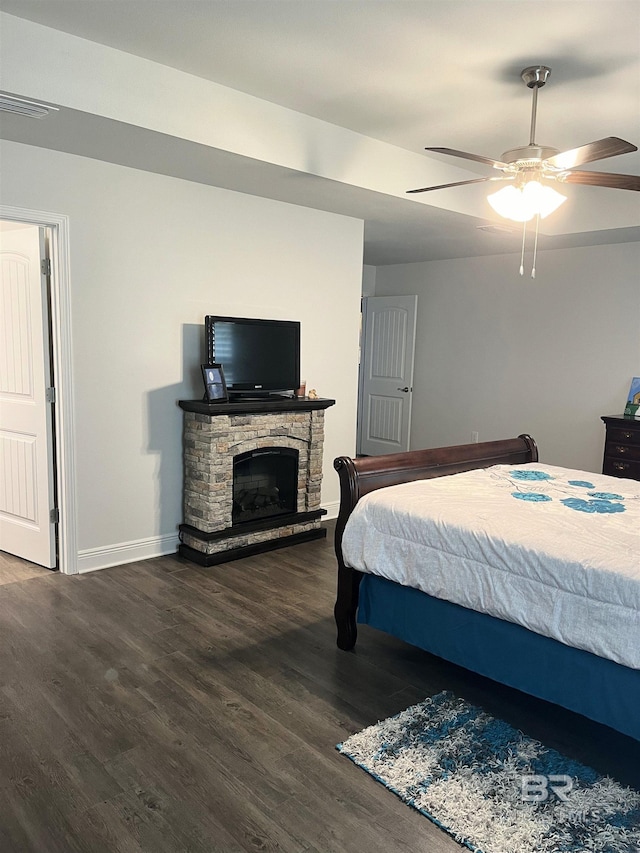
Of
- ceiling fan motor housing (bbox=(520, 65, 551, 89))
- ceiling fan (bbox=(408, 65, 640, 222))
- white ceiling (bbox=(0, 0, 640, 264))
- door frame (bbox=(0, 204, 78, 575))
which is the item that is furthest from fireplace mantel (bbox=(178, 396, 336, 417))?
ceiling fan motor housing (bbox=(520, 65, 551, 89))

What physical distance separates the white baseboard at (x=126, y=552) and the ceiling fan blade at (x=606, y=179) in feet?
10.9

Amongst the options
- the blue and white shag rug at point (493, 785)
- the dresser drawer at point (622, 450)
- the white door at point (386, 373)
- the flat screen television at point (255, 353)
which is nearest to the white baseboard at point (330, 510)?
the flat screen television at point (255, 353)

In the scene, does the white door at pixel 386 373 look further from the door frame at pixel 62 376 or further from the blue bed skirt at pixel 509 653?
the blue bed skirt at pixel 509 653

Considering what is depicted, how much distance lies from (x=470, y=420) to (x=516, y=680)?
4.78m

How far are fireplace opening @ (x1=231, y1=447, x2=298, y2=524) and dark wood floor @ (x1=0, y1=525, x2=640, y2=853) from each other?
30.5 inches

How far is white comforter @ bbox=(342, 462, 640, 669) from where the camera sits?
7.03 feet

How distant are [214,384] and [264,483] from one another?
902mm

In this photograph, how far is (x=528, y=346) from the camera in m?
6.45

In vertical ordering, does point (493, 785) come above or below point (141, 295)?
below

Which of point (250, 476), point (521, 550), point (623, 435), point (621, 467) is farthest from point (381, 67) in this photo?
point (621, 467)

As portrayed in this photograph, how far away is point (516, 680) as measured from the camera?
242 centimetres

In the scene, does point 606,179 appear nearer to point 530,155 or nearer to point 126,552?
point 530,155

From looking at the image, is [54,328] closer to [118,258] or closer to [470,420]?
[118,258]

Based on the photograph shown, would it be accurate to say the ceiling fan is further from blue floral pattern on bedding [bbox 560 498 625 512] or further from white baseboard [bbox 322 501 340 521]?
white baseboard [bbox 322 501 340 521]
